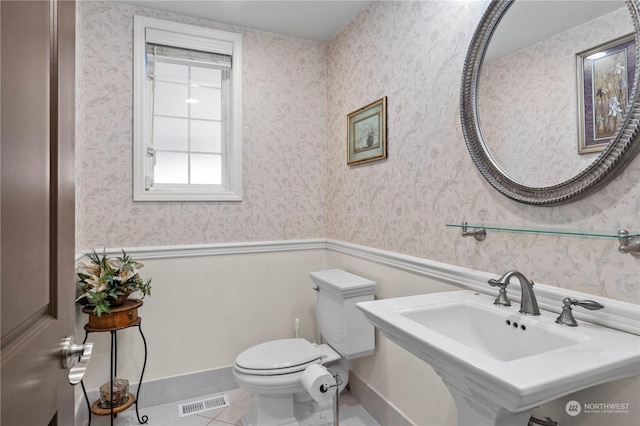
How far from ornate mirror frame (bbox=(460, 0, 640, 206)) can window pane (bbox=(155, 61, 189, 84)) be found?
1768 millimetres

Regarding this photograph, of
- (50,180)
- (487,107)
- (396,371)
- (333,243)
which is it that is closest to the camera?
(50,180)

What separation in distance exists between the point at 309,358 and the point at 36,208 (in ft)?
4.82

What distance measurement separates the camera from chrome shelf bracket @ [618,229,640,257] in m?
0.89

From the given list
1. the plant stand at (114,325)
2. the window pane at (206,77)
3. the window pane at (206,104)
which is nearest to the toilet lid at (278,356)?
the plant stand at (114,325)

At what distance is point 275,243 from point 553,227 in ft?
5.58

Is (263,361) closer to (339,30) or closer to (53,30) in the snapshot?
(53,30)

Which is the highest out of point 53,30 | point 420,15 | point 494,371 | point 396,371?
point 420,15

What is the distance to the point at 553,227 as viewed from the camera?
1103 mm

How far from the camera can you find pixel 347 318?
6.07ft

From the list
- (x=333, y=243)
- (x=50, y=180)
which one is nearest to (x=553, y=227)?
(x=50, y=180)

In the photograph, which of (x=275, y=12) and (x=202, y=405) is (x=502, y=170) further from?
(x=202, y=405)

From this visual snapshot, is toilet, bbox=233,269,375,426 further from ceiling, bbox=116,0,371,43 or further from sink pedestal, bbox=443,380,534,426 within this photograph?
ceiling, bbox=116,0,371,43

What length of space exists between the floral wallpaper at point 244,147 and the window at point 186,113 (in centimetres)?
6

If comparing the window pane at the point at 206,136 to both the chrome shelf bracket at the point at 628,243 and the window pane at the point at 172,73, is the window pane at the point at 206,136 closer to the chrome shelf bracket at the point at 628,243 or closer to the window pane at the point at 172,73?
the window pane at the point at 172,73
